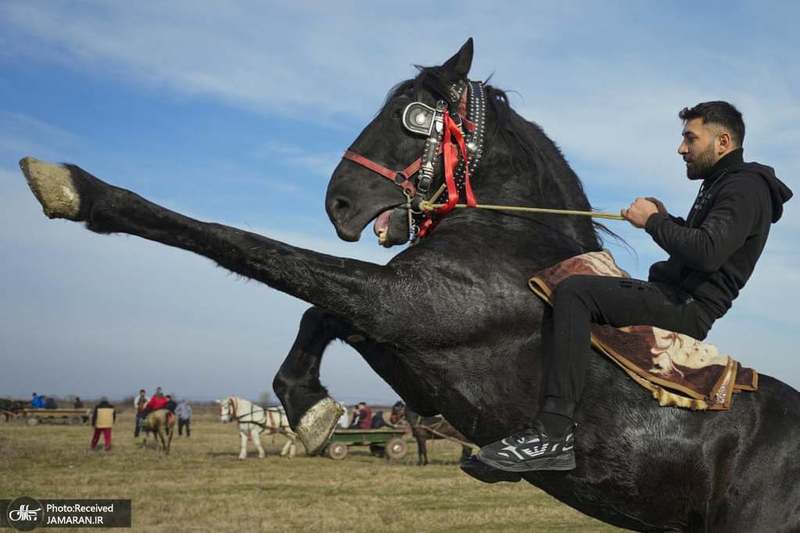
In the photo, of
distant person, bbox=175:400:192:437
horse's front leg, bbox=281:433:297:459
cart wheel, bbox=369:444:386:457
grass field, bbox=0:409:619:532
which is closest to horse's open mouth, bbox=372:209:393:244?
grass field, bbox=0:409:619:532

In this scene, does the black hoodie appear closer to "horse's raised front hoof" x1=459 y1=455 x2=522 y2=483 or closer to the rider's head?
the rider's head

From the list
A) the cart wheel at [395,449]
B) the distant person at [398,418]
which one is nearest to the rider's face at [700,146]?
the cart wheel at [395,449]

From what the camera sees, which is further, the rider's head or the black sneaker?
the rider's head

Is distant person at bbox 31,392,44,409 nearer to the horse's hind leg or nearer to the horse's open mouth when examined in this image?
the horse's hind leg

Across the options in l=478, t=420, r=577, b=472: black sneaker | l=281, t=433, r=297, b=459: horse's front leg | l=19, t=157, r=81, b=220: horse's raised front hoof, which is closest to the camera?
l=19, t=157, r=81, b=220: horse's raised front hoof

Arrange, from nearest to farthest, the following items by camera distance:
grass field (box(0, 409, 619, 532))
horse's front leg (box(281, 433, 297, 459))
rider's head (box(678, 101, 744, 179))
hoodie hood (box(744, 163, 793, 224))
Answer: hoodie hood (box(744, 163, 793, 224))
rider's head (box(678, 101, 744, 179))
grass field (box(0, 409, 619, 532))
horse's front leg (box(281, 433, 297, 459))

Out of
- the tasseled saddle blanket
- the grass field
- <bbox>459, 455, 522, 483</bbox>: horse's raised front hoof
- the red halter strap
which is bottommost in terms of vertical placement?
the grass field

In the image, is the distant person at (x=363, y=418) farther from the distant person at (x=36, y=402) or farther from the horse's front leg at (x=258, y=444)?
the distant person at (x=36, y=402)

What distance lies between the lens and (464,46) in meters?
4.94

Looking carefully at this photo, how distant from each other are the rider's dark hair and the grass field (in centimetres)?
1066

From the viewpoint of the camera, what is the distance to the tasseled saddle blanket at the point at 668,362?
4.12 meters

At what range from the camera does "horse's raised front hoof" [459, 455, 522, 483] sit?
3.95 meters

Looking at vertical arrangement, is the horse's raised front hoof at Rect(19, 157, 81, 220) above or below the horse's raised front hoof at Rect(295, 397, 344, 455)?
above

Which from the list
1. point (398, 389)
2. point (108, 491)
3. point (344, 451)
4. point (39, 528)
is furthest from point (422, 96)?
point (344, 451)
